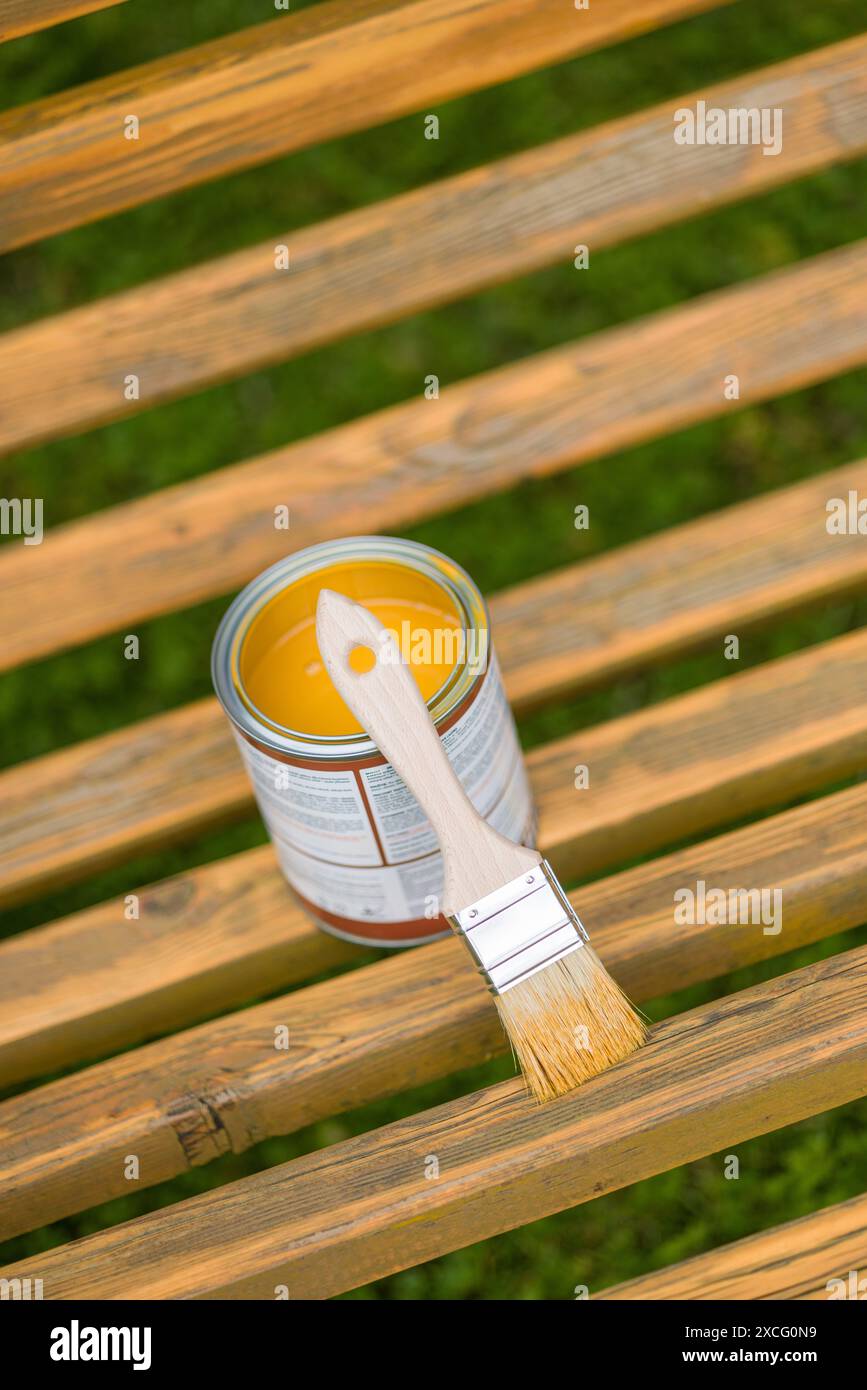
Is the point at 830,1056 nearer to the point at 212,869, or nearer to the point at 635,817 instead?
the point at 635,817

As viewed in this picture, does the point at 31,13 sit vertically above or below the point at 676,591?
above

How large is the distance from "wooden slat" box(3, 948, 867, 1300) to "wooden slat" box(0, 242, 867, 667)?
1.88 ft

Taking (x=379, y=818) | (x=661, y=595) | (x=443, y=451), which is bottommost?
(x=379, y=818)

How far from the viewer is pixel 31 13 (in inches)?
48.9

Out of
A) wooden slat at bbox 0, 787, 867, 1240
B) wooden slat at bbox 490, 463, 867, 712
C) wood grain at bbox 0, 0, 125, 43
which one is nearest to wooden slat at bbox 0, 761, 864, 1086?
wooden slat at bbox 0, 787, 867, 1240

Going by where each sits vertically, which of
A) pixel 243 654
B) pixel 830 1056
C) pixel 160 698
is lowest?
pixel 830 1056

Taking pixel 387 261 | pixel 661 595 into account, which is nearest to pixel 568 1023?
pixel 661 595

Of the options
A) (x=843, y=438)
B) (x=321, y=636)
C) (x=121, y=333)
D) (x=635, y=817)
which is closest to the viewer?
(x=321, y=636)

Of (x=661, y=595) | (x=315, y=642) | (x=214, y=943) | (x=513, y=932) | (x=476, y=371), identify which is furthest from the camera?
(x=476, y=371)

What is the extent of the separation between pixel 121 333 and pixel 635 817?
0.67 metres

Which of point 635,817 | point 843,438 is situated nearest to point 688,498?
point 843,438

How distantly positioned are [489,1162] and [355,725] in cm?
30

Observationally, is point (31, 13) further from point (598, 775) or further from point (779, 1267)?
point (779, 1267)
